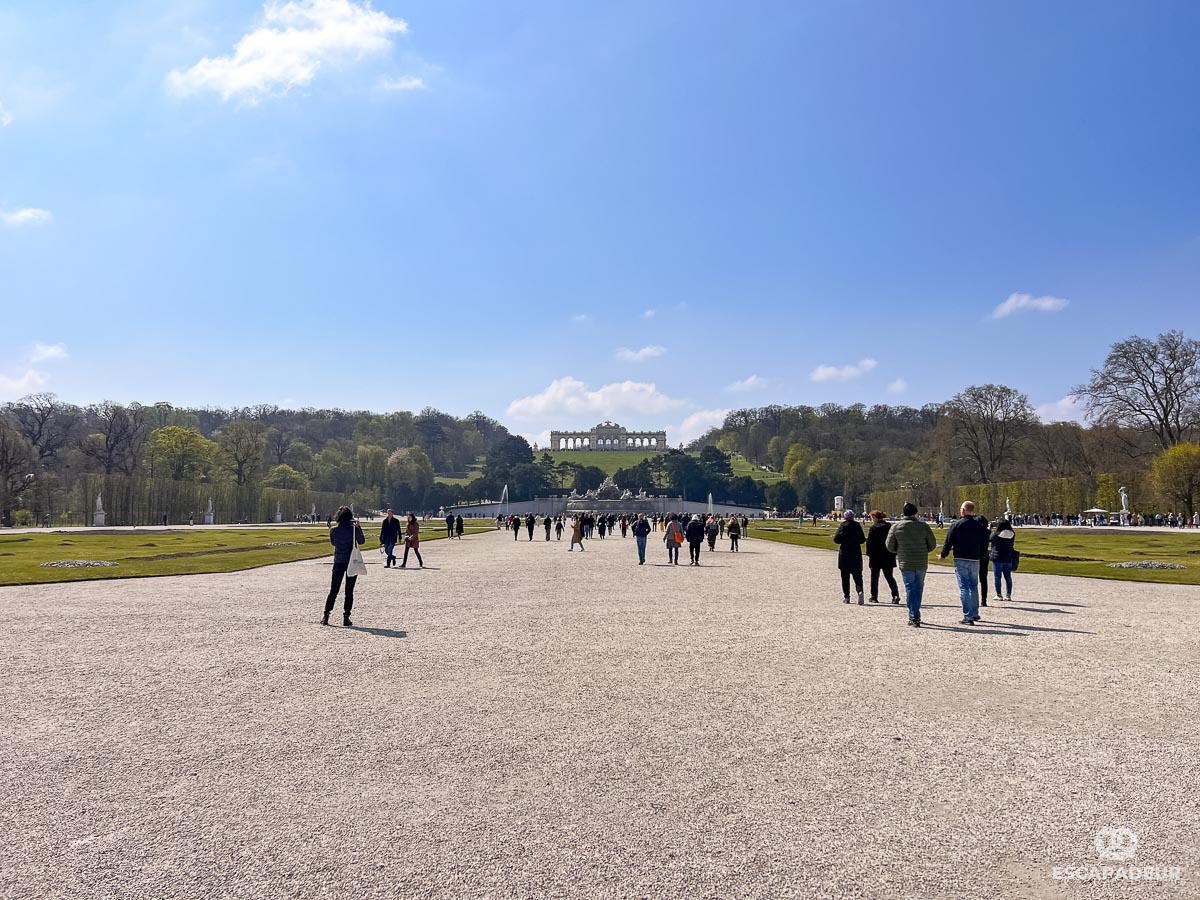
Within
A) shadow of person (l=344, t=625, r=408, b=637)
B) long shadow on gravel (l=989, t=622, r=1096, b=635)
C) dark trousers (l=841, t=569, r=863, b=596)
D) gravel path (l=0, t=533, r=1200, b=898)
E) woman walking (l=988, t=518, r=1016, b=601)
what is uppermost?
woman walking (l=988, t=518, r=1016, b=601)

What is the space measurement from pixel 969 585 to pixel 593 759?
8.63 metres

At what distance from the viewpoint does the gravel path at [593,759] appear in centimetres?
426

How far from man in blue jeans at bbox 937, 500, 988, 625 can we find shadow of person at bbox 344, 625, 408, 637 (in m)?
8.28

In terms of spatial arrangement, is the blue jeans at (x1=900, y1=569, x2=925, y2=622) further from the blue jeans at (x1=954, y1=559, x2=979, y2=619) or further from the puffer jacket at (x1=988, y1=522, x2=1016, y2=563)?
the puffer jacket at (x1=988, y1=522, x2=1016, y2=563)

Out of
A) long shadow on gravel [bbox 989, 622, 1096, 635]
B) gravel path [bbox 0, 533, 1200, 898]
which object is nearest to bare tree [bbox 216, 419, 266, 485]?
gravel path [bbox 0, 533, 1200, 898]

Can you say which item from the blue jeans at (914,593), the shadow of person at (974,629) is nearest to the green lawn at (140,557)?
the blue jeans at (914,593)

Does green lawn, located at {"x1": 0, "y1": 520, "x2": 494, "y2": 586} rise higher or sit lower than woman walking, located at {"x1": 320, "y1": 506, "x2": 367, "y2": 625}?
lower

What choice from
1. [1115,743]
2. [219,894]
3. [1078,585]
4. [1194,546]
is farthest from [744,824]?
[1194,546]

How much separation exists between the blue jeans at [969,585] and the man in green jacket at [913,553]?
0.53 m

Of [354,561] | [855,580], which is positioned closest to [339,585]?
[354,561]

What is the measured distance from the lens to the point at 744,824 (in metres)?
4.77

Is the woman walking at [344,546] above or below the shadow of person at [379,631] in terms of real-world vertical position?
above

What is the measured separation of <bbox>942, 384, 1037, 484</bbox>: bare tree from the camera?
75.8 meters

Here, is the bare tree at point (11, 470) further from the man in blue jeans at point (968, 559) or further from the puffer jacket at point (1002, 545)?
the man in blue jeans at point (968, 559)
